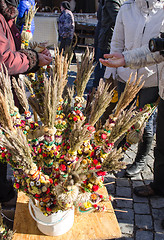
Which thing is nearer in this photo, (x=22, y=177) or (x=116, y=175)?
(x=22, y=177)

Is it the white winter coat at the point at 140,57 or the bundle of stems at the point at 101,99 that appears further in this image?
the white winter coat at the point at 140,57

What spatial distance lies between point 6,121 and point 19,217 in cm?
71

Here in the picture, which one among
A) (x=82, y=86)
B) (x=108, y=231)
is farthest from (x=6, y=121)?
(x=108, y=231)

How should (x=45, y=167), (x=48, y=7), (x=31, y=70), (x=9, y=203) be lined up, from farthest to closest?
(x=48, y=7) < (x=9, y=203) < (x=31, y=70) < (x=45, y=167)

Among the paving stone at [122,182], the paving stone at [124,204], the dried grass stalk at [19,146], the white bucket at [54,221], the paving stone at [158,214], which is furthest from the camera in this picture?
the paving stone at [122,182]

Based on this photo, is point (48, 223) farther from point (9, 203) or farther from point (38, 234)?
point (9, 203)

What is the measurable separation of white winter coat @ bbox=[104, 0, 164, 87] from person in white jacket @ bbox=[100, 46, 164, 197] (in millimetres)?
177

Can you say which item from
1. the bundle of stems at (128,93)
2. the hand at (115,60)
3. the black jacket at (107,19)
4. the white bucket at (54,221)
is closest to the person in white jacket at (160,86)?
the hand at (115,60)

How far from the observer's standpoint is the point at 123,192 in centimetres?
250

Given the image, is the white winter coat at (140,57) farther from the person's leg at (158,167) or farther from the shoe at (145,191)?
the shoe at (145,191)

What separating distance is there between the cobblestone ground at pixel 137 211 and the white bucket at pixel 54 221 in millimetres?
716

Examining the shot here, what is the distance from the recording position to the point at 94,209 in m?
1.40

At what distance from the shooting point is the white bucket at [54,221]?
47.5 inches

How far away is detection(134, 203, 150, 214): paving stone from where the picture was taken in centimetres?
226
